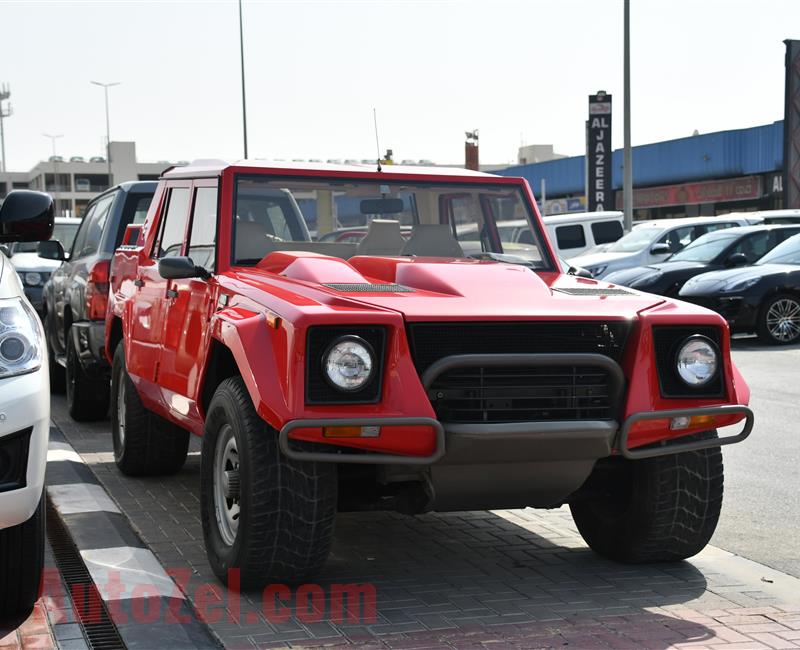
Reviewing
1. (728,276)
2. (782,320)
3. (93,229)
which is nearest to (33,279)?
(93,229)

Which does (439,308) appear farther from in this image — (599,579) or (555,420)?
(599,579)

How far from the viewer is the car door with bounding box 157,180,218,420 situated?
5832 millimetres

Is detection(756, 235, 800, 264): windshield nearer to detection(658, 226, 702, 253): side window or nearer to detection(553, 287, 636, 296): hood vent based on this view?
detection(658, 226, 702, 253): side window

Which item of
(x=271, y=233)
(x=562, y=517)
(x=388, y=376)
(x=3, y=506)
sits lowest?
(x=562, y=517)

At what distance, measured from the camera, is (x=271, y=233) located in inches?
246

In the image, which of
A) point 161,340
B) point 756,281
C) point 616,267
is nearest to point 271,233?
point 161,340

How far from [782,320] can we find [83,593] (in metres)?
12.9

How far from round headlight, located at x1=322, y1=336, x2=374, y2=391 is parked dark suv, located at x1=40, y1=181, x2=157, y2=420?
16.9 ft

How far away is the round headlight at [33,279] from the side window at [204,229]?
1149 centimetres

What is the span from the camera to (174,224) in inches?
276

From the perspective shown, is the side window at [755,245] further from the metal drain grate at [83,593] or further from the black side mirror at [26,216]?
the black side mirror at [26,216]

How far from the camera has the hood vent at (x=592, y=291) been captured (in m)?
5.38

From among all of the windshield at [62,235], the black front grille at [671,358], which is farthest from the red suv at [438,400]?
the windshield at [62,235]

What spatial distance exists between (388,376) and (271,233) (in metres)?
1.84
